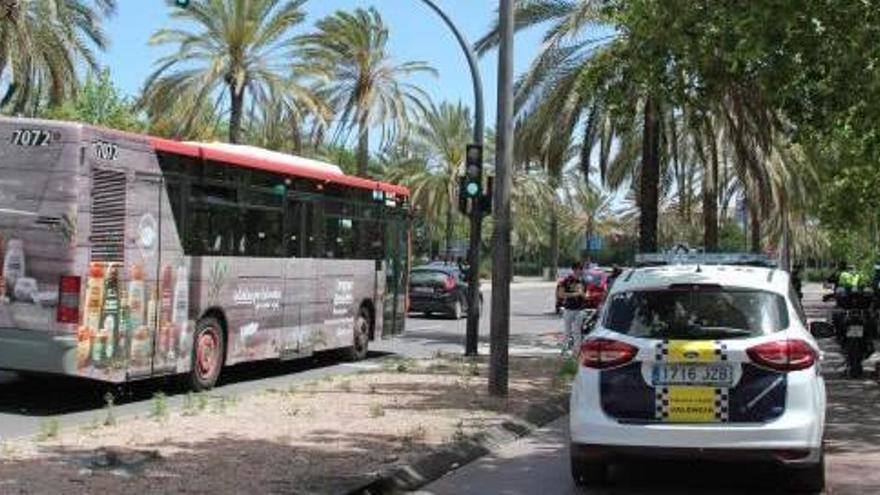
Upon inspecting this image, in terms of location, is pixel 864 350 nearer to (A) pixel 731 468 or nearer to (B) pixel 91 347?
(A) pixel 731 468

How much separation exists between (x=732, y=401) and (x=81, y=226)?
276 inches

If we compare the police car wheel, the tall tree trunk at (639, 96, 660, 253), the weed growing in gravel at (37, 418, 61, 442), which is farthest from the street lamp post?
the tall tree trunk at (639, 96, 660, 253)

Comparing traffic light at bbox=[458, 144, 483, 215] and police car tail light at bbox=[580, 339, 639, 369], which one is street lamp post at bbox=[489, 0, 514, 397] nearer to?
traffic light at bbox=[458, 144, 483, 215]

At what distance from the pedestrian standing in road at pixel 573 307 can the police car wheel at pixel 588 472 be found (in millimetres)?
11665

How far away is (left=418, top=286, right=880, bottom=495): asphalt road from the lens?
9078 millimetres

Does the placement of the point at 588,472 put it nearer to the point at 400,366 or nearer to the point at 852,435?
the point at 852,435

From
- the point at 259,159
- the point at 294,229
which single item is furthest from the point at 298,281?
the point at 259,159

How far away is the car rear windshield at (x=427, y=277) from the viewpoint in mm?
35281

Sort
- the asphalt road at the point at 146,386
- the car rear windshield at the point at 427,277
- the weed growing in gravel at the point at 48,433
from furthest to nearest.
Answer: the car rear windshield at the point at 427,277 < the asphalt road at the point at 146,386 < the weed growing in gravel at the point at 48,433

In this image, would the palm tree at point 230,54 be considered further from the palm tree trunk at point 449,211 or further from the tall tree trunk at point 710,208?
the palm tree trunk at point 449,211

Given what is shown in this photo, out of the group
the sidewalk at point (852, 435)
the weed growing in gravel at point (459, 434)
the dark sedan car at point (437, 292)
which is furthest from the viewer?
the dark sedan car at point (437, 292)

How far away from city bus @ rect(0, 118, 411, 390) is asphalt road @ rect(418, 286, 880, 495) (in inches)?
176

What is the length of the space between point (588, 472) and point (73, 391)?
7.77 m

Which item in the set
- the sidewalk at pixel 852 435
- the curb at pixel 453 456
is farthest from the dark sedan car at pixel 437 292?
the curb at pixel 453 456
